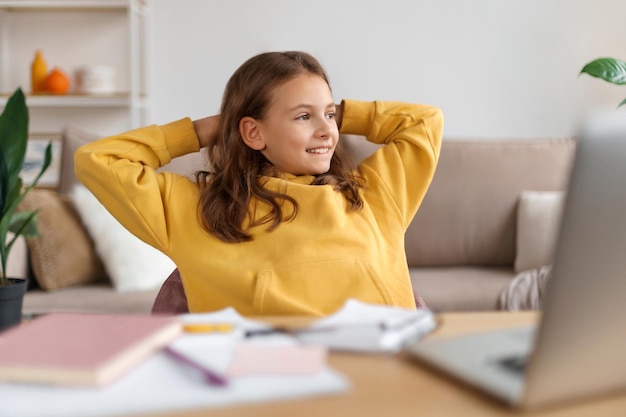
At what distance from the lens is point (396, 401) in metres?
0.58

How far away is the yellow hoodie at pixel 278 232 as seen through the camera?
1.29 m

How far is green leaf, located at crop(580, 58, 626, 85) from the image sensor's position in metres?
2.35

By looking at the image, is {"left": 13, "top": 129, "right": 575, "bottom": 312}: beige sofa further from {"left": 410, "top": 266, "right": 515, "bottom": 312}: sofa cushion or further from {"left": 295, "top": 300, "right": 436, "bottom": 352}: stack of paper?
{"left": 295, "top": 300, "right": 436, "bottom": 352}: stack of paper

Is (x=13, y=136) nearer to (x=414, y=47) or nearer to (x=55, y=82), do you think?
(x=55, y=82)

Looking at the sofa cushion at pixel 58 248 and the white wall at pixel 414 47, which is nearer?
the sofa cushion at pixel 58 248

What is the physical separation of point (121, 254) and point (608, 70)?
1.64 metres

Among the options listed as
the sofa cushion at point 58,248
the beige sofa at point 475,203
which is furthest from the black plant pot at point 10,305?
the beige sofa at point 475,203

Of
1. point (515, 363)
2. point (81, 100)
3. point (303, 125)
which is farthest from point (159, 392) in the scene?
point (81, 100)

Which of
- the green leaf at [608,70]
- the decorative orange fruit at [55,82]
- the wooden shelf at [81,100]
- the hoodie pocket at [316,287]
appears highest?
A: the green leaf at [608,70]

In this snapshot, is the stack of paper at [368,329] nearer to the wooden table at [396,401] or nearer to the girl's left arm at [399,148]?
the wooden table at [396,401]

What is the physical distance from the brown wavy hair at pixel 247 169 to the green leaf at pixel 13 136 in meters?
0.35

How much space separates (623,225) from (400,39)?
3.25m

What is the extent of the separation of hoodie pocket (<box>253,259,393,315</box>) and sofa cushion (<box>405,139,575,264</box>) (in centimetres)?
132

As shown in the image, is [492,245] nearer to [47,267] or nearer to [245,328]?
[47,267]
